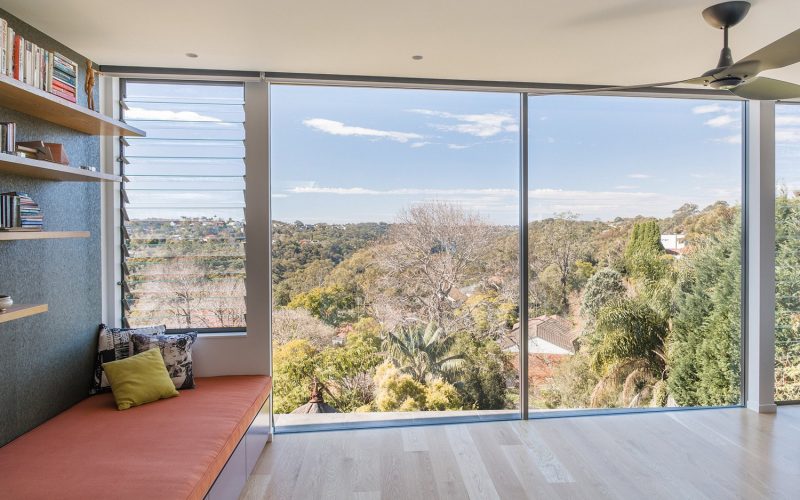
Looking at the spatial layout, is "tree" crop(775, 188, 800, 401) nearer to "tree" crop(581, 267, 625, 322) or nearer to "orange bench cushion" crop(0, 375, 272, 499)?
"tree" crop(581, 267, 625, 322)

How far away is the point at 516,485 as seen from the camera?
2.40m

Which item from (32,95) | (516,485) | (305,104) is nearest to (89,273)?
(32,95)

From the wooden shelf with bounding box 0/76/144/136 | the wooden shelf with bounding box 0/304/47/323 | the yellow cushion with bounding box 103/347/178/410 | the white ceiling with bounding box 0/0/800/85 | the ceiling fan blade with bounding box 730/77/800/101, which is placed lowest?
the yellow cushion with bounding box 103/347/178/410

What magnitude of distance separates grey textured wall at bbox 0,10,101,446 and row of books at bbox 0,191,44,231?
258 millimetres

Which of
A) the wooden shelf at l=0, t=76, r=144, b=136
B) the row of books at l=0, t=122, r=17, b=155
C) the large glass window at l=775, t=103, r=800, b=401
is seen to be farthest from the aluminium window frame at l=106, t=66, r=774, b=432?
the row of books at l=0, t=122, r=17, b=155

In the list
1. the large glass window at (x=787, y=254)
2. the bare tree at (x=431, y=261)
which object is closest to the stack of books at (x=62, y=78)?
the bare tree at (x=431, y=261)

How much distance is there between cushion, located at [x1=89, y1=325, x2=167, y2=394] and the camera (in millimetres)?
2695

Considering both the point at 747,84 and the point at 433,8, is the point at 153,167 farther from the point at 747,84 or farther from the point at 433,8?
the point at 747,84

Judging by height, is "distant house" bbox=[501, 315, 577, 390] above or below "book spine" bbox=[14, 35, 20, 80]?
below

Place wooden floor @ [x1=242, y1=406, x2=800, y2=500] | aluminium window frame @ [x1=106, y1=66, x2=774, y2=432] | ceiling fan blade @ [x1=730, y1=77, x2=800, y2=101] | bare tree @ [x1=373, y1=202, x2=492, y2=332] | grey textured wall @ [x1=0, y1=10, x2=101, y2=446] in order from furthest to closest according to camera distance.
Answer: bare tree @ [x1=373, y1=202, x2=492, y2=332] → aluminium window frame @ [x1=106, y1=66, x2=774, y2=432] → wooden floor @ [x1=242, y1=406, x2=800, y2=500] → grey textured wall @ [x1=0, y1=10, x2=101, y2=446] → ceiling fan blade @ [x1=730, y1=77, x2=800, y2=101]

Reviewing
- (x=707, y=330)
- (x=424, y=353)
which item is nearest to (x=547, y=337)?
(x=424, y=353)

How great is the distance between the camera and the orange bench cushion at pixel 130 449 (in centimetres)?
163

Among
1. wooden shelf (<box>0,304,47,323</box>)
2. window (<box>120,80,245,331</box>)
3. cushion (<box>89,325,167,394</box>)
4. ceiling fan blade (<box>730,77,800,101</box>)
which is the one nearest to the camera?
wooden shelf (<box>0,304,47,323</box>)

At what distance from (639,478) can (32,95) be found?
362 cm
